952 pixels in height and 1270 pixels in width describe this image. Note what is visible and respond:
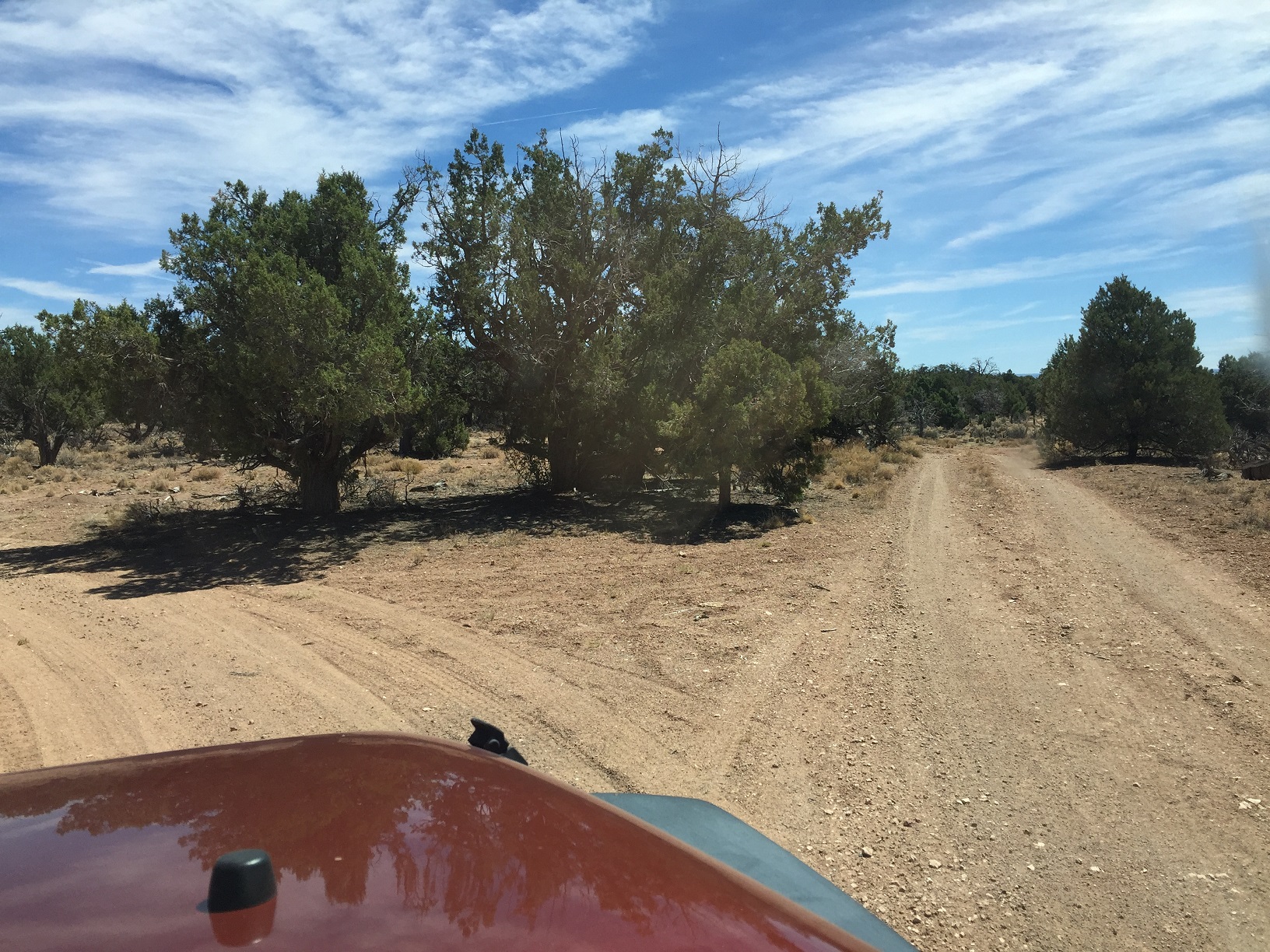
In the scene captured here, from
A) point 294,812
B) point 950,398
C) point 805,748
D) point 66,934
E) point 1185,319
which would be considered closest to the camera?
point 66,934

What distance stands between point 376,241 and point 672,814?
15.6 meters

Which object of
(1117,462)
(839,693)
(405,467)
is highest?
(1117,462)

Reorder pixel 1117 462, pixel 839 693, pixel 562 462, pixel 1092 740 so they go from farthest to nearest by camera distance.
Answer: pixel 1117 462 → pixel 562 462 → pixel 839 693 → pixel 1092 740

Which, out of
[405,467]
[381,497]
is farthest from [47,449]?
[381,497]

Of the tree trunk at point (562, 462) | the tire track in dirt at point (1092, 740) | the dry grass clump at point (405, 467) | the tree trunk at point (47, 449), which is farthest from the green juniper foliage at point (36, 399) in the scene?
the tire track in dirt at point (1092, 740)

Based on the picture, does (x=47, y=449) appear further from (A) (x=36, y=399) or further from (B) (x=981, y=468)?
(B) (x=981, y=468)

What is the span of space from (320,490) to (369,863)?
17656mm

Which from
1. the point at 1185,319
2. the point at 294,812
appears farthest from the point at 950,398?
the point at 294,812

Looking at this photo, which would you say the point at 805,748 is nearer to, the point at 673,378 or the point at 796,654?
the point at 796,654

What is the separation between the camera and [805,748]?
19.6 ft

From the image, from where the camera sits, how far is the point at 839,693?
279 inches

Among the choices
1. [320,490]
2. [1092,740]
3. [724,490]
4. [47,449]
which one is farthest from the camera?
[47,449]

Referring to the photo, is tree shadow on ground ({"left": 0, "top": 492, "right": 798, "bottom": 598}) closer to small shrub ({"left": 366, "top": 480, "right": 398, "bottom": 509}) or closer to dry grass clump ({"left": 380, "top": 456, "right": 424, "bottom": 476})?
small shrub ({"left": 366, "top": 480, "right": 398, "bottom": 509})

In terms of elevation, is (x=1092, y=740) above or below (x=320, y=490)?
below
